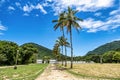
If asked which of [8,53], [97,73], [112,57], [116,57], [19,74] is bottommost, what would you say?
[19,74]

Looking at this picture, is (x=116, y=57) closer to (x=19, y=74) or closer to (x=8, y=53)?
(x=8, y=53)

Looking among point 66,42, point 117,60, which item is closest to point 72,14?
point 66,42

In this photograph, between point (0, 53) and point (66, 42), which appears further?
point (0, 53)

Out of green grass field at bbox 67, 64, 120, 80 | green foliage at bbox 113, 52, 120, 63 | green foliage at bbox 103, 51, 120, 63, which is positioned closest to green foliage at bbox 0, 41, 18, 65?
green grass field at bbox 67, 64, 120, 80

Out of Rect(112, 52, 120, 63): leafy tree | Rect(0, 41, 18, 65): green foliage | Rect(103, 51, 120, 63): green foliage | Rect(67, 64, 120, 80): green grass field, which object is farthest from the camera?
Rect(103, 51, 120, 63): green foliage

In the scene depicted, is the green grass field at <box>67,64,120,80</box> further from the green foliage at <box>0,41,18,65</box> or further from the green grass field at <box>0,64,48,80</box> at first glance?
the green foliage at <box>0,41,18,65</box>

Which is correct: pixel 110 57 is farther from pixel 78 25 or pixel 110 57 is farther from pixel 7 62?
pixel 78 25

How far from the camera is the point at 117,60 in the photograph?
15438 cm

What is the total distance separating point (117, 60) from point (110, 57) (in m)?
11.3

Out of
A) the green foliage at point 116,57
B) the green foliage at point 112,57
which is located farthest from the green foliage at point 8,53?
the green foliage at point 112,57

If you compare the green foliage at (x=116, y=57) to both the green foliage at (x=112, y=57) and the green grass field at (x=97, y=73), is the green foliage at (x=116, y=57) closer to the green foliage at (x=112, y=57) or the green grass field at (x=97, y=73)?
the green foliage at (x=112, y=57)

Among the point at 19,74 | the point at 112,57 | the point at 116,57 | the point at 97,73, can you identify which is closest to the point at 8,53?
the point at 19,74

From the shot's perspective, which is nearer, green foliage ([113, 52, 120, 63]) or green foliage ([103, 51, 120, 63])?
green foliage ([113, 52, 120, 63])

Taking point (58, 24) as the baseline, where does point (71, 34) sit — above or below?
below
